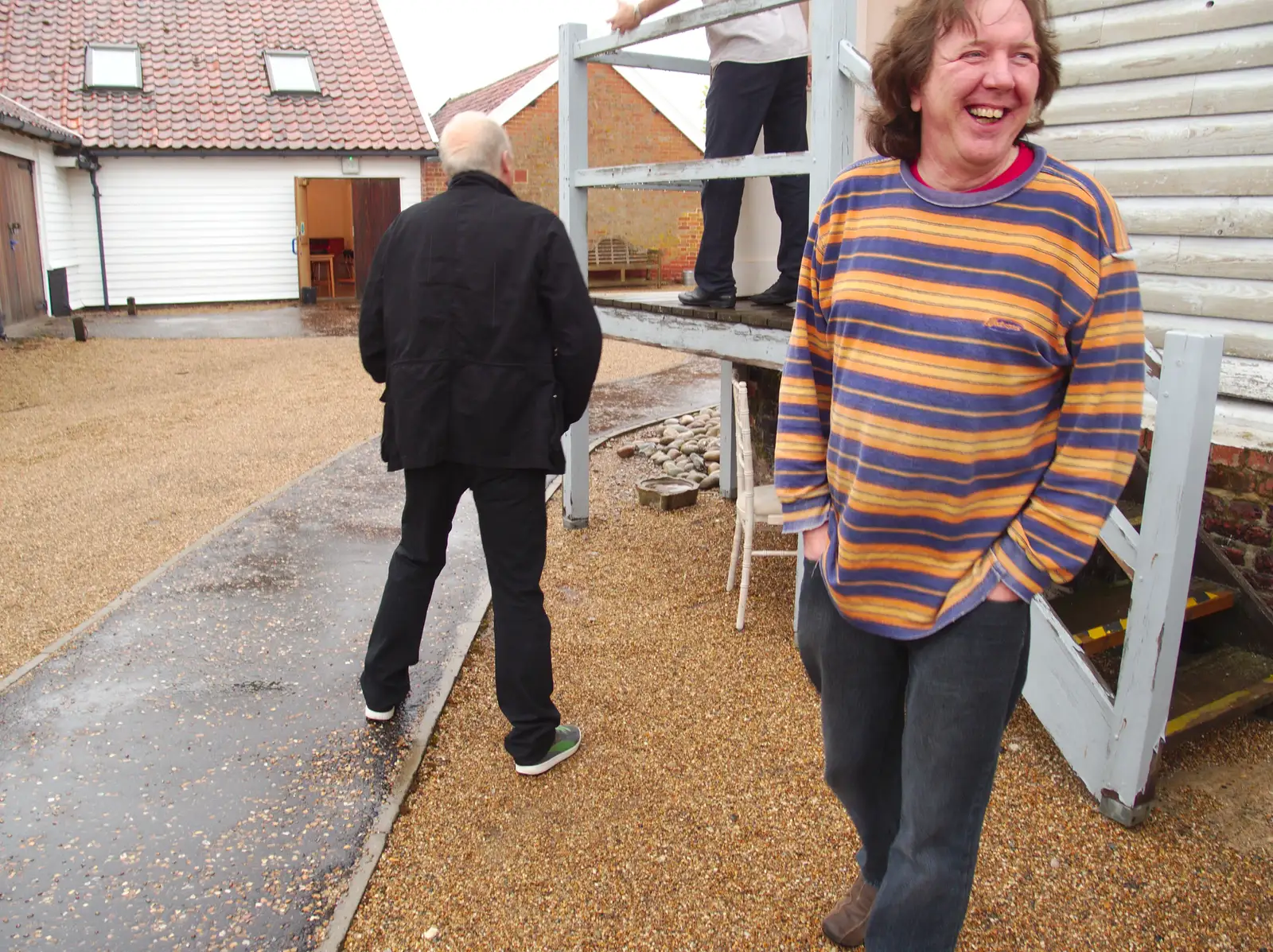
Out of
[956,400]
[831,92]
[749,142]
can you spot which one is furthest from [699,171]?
[956,400]

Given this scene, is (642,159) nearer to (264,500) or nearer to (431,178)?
(431,178)

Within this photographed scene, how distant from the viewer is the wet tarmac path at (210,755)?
274 centimetres

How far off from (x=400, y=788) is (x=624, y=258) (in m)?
20.6

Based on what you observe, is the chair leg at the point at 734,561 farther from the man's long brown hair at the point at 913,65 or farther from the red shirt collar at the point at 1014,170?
the red shirt collar at the point at 1014,170

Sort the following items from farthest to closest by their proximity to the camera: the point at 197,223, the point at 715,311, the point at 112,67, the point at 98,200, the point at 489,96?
1. the point at 489,96
2. the point at 112,67
3. the point at 197,223
4. the point at 98,200
5. the point at 715,311

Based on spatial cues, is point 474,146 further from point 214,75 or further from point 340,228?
point 340,228

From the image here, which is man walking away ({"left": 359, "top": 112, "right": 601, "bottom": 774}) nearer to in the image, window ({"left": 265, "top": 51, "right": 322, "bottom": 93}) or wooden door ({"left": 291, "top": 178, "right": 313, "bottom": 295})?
wooden door ({"left": 291, "top": 178, "right": 313, "bottom": 295})

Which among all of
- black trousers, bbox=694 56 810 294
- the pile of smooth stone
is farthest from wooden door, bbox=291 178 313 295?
black trousers, bbox=694 56 810 294

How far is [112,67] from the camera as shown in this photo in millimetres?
20094

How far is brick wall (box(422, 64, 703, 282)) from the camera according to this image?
2223 centimetres

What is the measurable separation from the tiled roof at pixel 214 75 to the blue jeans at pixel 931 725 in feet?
64.5

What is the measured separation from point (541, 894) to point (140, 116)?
795 inches

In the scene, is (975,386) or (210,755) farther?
(210,755)

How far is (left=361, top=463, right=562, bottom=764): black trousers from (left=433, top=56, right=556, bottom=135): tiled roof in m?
19.5
